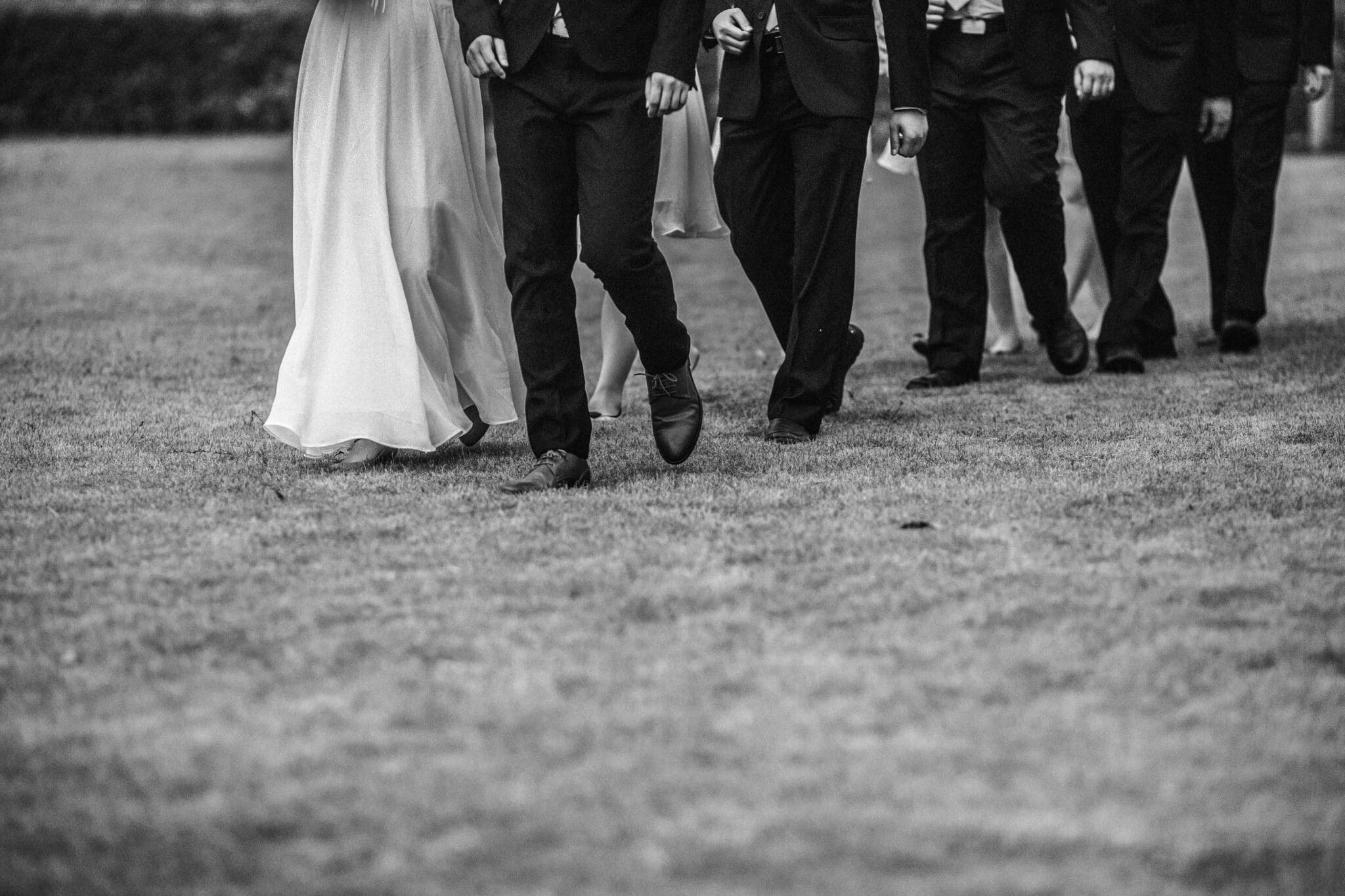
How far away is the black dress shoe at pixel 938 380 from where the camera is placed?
709 cm

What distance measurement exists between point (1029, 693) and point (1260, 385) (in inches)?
163

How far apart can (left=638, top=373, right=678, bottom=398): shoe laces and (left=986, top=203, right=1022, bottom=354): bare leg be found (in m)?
3.33

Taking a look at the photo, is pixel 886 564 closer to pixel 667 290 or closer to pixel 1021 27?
pixel 667 290

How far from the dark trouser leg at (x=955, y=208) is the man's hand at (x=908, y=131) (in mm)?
933

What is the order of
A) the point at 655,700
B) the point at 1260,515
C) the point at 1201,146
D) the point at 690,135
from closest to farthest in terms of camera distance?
the point at 655,700
the point at 1260,515
the point at 690,135
the point at 1201,146

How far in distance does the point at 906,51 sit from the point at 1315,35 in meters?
3.03

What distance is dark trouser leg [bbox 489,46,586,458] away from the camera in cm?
487

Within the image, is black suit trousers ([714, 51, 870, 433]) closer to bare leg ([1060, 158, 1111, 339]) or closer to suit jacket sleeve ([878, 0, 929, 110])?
suit jacket sleeve ([878, 0, 929, 110])

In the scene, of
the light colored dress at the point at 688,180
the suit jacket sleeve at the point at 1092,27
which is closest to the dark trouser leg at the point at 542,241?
the light colored dress at the point at 688,180

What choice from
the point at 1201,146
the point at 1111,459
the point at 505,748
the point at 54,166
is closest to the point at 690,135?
the point at 1111,459

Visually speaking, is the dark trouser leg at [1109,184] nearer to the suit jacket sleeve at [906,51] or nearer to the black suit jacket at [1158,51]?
the black suit jacket at [1158,51]

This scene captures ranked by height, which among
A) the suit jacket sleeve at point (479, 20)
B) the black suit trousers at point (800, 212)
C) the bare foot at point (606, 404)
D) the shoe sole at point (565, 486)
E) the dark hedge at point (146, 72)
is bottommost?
the dark hedge at point (146, 72)

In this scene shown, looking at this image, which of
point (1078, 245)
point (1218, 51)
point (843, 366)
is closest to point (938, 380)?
point (843, 366)

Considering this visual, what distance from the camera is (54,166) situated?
2252 cm
